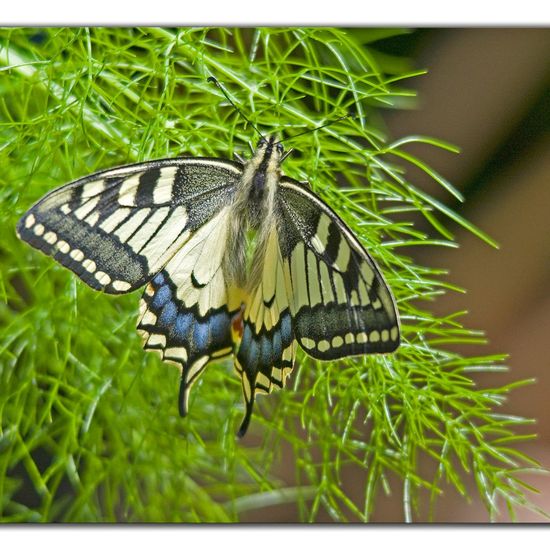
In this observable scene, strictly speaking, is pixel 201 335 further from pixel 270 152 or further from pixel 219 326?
pixel 270 152

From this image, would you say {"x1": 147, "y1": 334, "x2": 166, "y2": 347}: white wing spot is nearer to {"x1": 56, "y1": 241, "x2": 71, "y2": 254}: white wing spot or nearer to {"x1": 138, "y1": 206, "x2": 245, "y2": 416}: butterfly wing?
{"x1": 138, "y1": 206, "x2": 245, "y2": 416}: butterfly wing

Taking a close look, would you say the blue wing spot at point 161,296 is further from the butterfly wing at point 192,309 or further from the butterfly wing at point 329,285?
the butterfly wing at point 329,285

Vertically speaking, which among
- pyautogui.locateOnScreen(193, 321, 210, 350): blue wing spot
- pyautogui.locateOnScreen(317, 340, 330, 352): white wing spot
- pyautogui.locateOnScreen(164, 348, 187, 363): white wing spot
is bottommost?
pyautogui.locateOnScreen(164, 348, 187, 363): white wing spot

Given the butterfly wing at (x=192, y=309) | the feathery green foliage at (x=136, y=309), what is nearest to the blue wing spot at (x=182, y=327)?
the butterfly wing at (x=192, y=309)

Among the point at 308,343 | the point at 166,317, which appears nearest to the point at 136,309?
the point at 166,317

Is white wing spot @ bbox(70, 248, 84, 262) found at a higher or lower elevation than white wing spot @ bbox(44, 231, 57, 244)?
lower

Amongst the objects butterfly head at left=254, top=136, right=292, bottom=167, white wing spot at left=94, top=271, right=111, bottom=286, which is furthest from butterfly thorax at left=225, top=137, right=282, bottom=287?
white wing spot at left=94, top=271, right=111, bottom=286
